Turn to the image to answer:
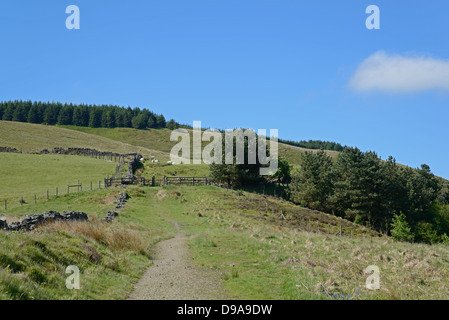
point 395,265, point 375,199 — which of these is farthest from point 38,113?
point 395,265

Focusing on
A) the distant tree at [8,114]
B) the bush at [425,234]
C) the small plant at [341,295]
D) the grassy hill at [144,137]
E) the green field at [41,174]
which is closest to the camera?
the small plant at [341,295]

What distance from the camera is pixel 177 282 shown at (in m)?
12.7

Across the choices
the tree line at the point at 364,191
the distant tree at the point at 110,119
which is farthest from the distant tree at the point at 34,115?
the tree line at the point at 364,191

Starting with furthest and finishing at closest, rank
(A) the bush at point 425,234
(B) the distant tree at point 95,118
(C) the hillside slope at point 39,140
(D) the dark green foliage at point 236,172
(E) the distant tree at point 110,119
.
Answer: (E) the distant tree at point 110,119, (B) the distant tree at point 95,118, (C) the hillside slope at point 39,140, (D) the dark green foliage at point 236,172, (A) the bush at point 425,234

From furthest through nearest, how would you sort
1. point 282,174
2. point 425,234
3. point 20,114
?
point 20,114, point 282,174, point 425,234

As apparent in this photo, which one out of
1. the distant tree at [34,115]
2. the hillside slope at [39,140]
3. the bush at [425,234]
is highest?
the distant tree at [34,115]

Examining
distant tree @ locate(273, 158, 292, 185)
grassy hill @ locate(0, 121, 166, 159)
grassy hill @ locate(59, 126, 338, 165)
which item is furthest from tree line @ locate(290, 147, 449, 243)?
grassy hill @ locate(59, 126, 338, 165)

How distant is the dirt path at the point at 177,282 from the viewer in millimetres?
10928

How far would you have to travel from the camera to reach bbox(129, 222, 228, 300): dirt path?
1093 centimetres

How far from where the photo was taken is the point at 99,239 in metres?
17.9

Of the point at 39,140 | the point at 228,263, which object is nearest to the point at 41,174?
the point at 39,140

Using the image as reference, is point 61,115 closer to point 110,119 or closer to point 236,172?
point 110,119

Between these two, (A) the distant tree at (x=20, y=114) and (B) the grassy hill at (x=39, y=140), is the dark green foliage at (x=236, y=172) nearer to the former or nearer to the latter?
(B) the grassy hill at (x=39, y=140)

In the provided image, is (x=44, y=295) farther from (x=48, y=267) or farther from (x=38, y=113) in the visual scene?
(x=38, y=113)
